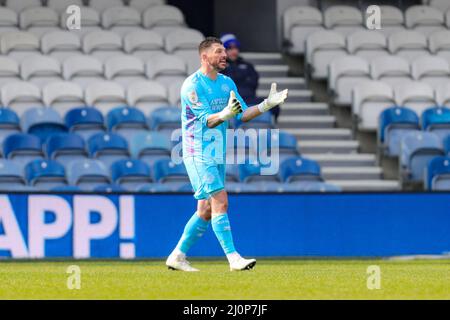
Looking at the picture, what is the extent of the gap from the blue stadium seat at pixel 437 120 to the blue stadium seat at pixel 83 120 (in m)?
4.99

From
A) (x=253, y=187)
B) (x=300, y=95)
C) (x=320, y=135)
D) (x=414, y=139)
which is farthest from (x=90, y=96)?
(x=414, y=139)

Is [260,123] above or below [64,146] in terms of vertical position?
above

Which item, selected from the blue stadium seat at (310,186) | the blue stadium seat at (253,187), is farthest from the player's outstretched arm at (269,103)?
the blue stadium seat at (310,186)

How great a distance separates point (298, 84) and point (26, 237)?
24.9ft

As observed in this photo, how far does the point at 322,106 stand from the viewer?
74.1 ft

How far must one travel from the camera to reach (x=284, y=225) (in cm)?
1755

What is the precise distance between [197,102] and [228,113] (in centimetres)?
51

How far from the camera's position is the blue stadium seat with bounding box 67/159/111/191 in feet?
60.2

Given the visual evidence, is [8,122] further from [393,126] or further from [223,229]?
[223,229]

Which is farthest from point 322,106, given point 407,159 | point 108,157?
point 108,157

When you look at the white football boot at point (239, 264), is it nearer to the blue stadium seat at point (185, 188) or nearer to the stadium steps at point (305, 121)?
the blue stadium seat at point (185, 188)

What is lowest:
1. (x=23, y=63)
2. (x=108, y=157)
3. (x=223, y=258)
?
(x=223, y=258)

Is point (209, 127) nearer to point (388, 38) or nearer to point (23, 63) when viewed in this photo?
point (23, 63)

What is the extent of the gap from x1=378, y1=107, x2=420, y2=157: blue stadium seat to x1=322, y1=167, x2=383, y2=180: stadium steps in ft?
1.09
